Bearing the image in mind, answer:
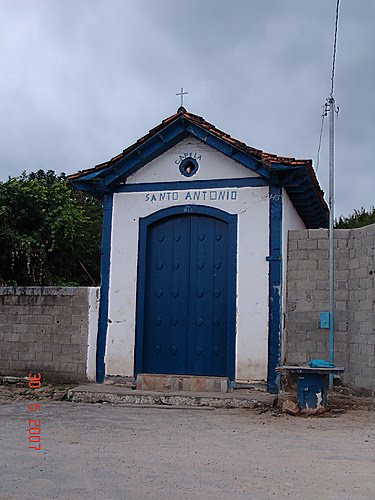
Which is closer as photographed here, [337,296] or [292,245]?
[337,296]

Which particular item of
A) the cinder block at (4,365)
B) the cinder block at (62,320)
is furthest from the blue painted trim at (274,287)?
the cinder block at (4,365)

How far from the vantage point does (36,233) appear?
56.9 ft

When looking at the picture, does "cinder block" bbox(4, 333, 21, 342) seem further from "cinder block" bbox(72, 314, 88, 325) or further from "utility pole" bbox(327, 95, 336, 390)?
"utility pole" bbox(327, 95, 336, 390)

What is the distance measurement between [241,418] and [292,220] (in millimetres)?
4193

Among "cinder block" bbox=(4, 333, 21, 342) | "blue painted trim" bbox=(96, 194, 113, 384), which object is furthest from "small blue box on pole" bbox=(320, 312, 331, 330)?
"cinder block" bbox=(4, 333, 21, 342)

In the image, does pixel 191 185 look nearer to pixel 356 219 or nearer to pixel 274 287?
pixel 274 287

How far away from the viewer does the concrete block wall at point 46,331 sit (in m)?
11.0

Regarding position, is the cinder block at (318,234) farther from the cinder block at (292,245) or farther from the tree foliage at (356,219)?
the tree foliage at (356,219)

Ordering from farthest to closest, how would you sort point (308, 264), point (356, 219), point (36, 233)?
point (356, 219), point (36, 233), point (308, 264)

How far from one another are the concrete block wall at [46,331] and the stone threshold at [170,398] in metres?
0.86

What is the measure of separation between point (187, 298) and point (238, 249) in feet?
4.01

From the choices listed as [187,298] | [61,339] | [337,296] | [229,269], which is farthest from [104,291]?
[337,296]
